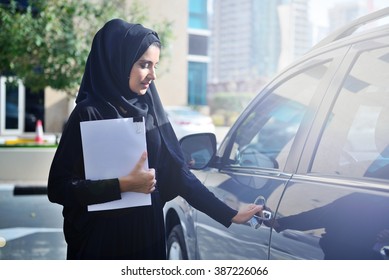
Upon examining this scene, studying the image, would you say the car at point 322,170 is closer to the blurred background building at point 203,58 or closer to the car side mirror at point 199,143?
the car side mirror at point 199,143

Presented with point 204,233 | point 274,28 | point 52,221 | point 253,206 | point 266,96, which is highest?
point 274,28

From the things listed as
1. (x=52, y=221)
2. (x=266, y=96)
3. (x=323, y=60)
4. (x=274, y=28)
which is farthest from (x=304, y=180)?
(x=274, y=28)

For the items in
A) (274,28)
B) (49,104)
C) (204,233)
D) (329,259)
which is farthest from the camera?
(274,28)

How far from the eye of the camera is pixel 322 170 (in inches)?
79.6

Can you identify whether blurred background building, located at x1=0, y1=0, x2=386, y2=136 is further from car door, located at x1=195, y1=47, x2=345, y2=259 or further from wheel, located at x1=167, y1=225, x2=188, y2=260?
car door, located at x1=195, y1=47, x2=345, y2=259

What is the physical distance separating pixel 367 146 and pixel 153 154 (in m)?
0.88

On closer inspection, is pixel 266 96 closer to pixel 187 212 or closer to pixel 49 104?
pixel 187 212

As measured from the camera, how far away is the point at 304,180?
79.1 inches

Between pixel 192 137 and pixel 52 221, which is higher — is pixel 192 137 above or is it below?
above

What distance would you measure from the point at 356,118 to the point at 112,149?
0.88 m

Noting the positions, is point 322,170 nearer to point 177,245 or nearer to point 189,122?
point 177,245

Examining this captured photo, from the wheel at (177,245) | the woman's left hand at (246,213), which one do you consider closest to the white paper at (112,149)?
the woman's left hand at (246,213)

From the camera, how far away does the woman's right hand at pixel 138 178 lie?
2.09m

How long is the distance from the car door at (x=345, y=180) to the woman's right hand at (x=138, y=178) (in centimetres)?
45
